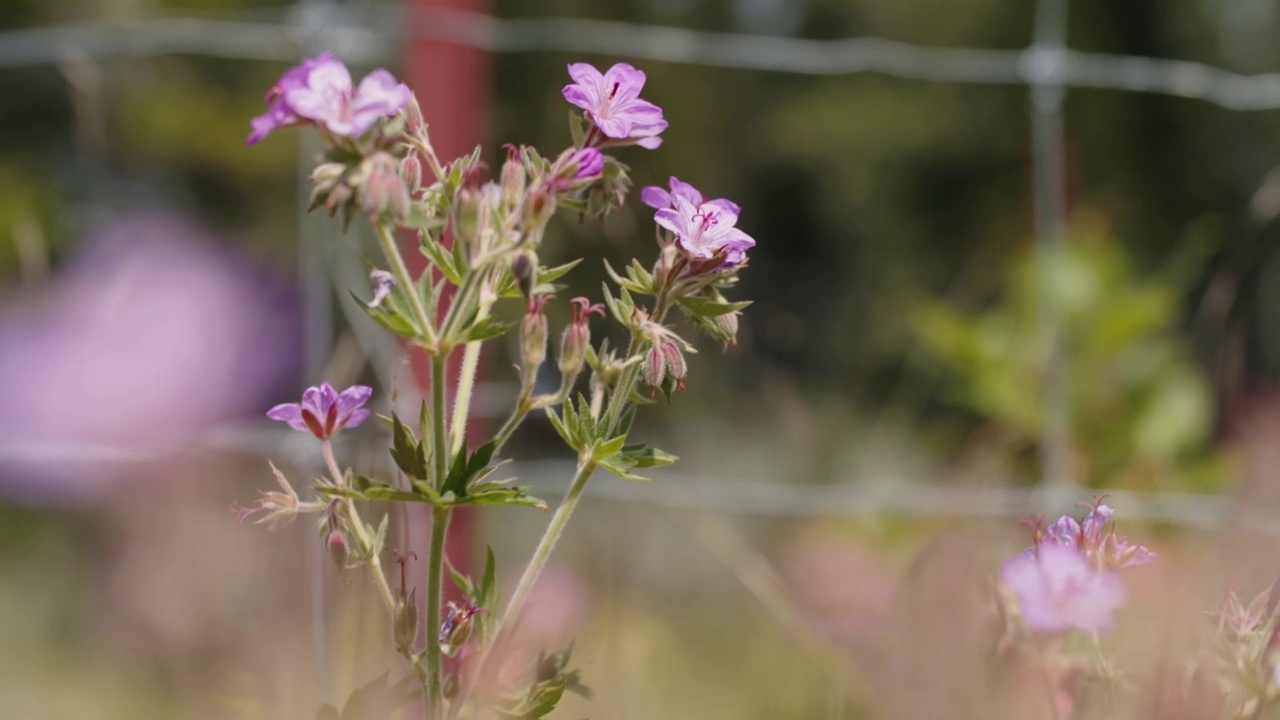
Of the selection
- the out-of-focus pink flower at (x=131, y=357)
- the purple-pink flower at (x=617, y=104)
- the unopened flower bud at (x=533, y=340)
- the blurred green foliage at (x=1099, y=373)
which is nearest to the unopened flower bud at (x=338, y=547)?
the unopened flower bud at (x=533, y=340)

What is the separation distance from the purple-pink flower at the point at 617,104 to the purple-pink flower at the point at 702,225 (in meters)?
0.03

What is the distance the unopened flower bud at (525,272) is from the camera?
0.48m

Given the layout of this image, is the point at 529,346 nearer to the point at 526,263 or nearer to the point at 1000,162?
the point at 526,263

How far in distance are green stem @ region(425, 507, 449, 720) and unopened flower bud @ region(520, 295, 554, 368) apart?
8 cm

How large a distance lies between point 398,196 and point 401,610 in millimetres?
179

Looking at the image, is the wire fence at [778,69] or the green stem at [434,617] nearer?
the green stem at [434,617]

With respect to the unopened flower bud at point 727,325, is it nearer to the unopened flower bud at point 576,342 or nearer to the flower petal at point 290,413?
the unopened flower bud at point 576,342

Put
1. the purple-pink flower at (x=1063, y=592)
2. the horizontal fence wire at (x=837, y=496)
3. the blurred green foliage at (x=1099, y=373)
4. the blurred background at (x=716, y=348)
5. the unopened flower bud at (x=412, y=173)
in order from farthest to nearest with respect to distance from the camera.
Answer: the blurred green foliage at (x=1099, y=373) < the horizontal fence wire at (x=837, y=496) < the blurred background at (x=716, y=348) < the unopened flower bud at (x=412, y=173) < the purple-pink flower at (x=1063, y=592)

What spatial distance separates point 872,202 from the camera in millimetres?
6520

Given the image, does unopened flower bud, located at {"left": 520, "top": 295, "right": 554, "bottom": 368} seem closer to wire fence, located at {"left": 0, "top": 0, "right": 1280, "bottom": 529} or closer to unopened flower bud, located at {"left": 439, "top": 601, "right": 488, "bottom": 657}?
unopened flower bud, located at {"left": 439, "top": 601, "right": 488, "bottom": 657}

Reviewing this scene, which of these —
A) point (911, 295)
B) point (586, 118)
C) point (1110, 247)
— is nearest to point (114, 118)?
point (911, 295)

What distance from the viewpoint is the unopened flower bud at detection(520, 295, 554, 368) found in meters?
0.53

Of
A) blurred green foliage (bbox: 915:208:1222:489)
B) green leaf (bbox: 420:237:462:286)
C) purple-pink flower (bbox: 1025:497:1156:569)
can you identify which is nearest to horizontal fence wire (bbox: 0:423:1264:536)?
blurred green foliage (bbox: 915:208:1222:489)

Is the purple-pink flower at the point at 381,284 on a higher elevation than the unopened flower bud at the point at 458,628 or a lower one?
higher
